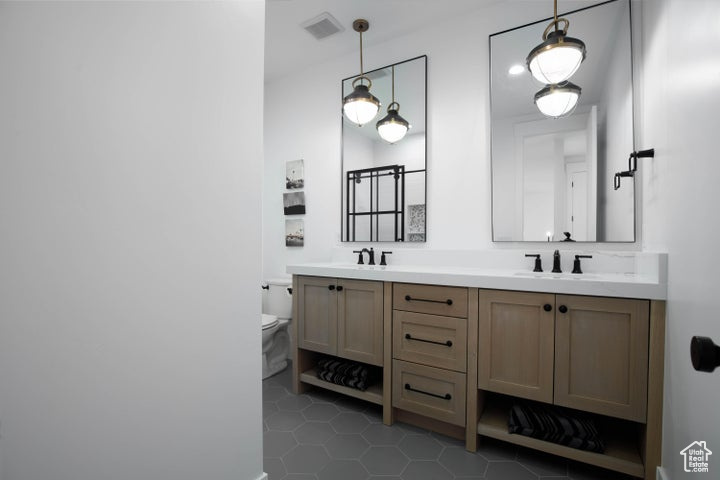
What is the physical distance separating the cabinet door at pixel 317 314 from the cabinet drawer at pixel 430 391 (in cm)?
51

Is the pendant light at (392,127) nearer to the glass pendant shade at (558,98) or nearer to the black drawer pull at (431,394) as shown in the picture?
the glass pendant shade at (558,98)

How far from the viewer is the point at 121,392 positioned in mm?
845

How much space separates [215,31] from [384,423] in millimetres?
2146

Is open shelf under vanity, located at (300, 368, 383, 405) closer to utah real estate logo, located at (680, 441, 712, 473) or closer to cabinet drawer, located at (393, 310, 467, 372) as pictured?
cabinet drawer, located at (393, 310, 467, 372)

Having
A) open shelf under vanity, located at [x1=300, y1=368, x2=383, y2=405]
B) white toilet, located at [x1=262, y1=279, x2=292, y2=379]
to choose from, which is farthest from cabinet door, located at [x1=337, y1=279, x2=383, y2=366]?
white toilet, located at [x1=262, y1=279, x2=292, y2=379]

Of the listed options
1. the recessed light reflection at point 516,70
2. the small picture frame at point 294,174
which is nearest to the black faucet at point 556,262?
the recessed light reflection at point 516,70

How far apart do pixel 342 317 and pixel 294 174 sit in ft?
5.25

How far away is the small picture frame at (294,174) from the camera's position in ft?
10.3

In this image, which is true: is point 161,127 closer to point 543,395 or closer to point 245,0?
point 245,0

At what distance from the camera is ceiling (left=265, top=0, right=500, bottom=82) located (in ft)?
7.50

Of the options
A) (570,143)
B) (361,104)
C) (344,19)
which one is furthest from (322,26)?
(570,143)

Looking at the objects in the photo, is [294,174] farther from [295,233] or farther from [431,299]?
[431,299]

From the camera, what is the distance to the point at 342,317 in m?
2.20

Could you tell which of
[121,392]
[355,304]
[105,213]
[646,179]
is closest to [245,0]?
[105,213]
